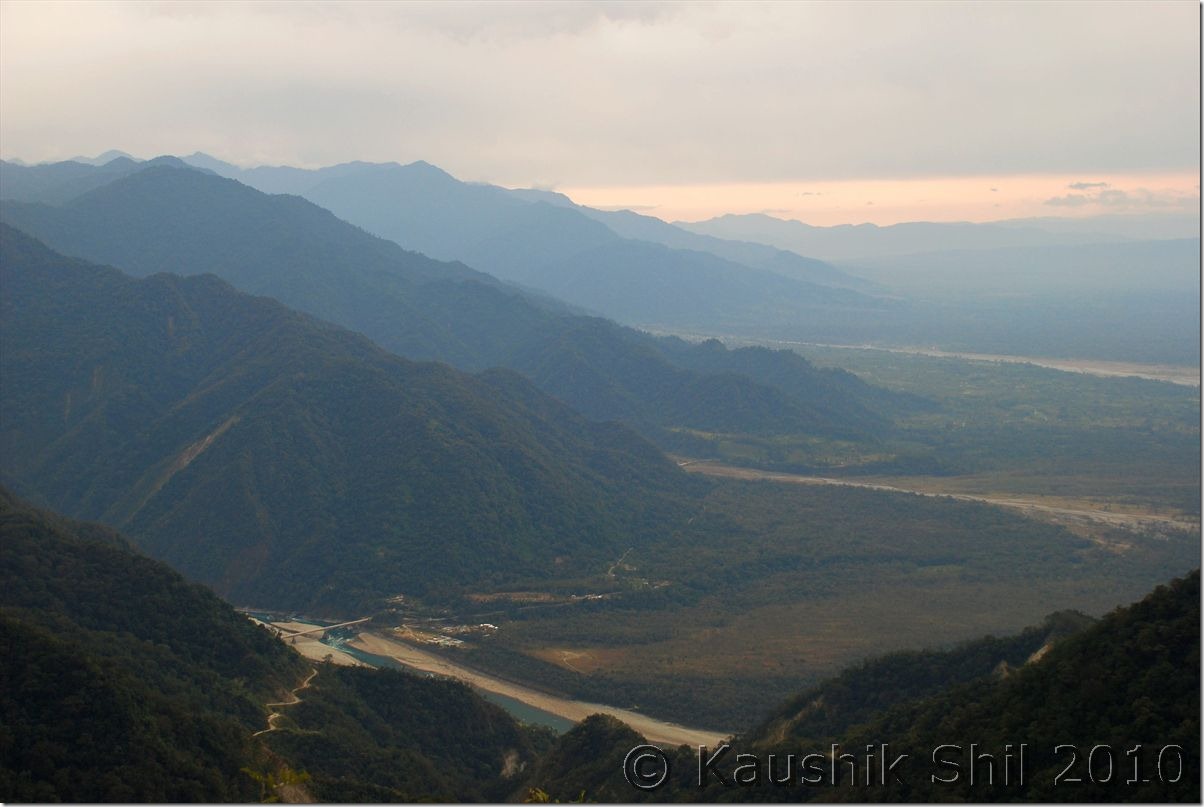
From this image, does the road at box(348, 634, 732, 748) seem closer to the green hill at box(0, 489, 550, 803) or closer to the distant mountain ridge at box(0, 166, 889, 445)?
the green hill at box(0, 489, 550, 803)

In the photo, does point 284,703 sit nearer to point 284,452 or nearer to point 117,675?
point 117,675

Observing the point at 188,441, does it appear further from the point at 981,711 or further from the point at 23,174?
the point at 23,174

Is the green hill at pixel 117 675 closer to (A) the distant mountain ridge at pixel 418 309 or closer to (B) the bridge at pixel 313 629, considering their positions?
(B) the bridge at pixel 313 629

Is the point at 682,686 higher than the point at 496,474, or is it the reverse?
the point at 496,474

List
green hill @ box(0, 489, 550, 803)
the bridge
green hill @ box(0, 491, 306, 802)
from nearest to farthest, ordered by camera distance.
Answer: green hill @ box(0, 491, 306, 802) < green hill @ box(0, 489, 550, 803) < the bridge

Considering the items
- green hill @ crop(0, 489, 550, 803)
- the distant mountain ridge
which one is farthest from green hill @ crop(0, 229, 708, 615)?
the distant mountain ridge

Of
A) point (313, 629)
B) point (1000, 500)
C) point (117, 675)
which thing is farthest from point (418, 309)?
point (117, 675)

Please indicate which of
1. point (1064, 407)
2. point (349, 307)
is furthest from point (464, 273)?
point (1064, 407)
